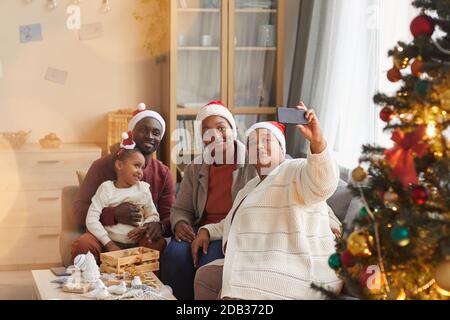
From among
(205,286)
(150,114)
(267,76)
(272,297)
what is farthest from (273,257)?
(267,76)

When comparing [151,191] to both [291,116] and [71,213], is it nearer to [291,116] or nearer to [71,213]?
[71,213]

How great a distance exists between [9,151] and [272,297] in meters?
2.70

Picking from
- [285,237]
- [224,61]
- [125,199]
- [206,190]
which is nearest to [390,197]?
[285,237]

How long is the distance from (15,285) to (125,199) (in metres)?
1.14

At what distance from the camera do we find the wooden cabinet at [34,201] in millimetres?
5141

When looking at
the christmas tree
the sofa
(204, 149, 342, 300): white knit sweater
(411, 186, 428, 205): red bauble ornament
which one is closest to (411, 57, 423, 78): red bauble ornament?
the christmas tree

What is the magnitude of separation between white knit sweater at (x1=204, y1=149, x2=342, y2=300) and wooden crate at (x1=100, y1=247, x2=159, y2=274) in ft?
1.27

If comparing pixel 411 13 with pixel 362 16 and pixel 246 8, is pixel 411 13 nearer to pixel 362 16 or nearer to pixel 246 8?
pixel 362 16

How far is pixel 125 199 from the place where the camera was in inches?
158

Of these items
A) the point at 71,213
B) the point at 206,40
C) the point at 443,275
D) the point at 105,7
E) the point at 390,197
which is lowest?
the point at 71,213

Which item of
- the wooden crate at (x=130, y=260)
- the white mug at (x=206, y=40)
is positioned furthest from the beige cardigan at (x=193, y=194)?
the white mug at (x=206, y=40)

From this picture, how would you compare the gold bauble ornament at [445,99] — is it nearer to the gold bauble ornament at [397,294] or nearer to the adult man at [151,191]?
the gold bauble ornament at [397,294]

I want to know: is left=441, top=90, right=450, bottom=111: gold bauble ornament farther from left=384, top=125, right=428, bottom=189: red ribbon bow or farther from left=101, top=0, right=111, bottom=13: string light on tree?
left=101, top=0, right=111, bottom=13: string light on tree

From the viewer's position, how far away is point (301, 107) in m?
2.85
